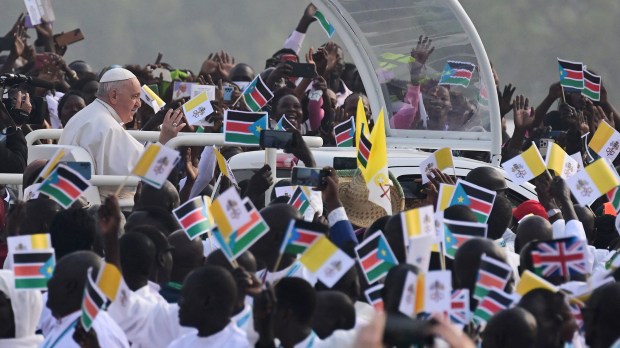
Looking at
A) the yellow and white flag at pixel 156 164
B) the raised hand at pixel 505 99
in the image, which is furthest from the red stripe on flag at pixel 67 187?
the raised hand at pixel 505 99

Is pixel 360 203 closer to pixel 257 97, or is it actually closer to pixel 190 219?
pixel 190 219

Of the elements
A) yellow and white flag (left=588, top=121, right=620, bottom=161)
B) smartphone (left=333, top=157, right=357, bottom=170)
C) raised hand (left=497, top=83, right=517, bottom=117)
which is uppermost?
smartphone (left=333, top=157, right=357, bottom=170)

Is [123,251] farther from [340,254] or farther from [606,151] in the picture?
[606,151]

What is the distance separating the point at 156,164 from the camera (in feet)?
25.7

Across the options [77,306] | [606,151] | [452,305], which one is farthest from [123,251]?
[606,151]

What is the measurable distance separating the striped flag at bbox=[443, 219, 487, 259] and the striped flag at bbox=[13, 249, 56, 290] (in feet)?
6.10

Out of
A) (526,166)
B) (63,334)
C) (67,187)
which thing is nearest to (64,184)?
(67,187)

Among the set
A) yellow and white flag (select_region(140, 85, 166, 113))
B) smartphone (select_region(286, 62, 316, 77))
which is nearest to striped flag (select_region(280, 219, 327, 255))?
yellow and white flag (select_region(140, 85, 166, 113))

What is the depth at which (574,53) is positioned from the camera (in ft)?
74.4

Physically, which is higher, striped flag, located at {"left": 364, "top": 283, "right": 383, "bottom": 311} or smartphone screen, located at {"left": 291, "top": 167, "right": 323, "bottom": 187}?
smartphone screen, located at {"left": 291, "top": 167, "right": 323, "bottom": 187}

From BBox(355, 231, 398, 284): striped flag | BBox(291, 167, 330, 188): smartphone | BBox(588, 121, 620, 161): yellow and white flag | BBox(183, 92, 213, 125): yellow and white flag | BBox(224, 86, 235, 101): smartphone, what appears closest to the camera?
BBox(355, 231, 398, 284): striped flag

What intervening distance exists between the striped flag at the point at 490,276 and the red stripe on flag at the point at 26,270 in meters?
1.87

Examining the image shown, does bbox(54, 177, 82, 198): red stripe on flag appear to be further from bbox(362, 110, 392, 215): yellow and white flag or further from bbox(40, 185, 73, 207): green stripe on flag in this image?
bbox(362, 110, 392, 215): yellow and white flag

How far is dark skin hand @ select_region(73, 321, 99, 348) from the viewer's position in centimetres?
656
